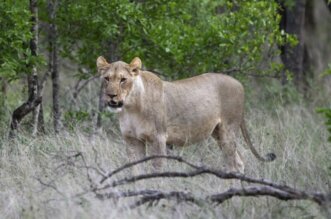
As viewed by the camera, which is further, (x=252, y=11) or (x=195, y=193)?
(x=252, y=11)

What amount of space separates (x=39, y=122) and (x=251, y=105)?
10.6ft

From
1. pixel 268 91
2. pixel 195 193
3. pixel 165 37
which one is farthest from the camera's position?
pixel 268 91

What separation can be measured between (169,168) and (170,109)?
774 mm

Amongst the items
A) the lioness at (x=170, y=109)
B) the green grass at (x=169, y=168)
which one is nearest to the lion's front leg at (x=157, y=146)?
the lioness at (x=170, y=109)

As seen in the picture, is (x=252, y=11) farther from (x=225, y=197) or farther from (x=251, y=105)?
(x=225, y=197)

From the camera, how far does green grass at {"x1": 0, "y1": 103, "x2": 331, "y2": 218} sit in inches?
231

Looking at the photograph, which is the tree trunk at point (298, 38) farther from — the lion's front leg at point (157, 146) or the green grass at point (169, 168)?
the lion's front leg at point (157, 146)

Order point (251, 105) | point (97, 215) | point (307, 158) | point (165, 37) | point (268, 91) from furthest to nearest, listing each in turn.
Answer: point (268, 91) < point (251, 105) < point (165, 37) < point (307, 158) < point (97, 215)

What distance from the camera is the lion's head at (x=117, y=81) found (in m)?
7.45

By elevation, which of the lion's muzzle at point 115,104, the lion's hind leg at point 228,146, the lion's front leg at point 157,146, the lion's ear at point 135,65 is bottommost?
the lion's hind leg at point 228,146

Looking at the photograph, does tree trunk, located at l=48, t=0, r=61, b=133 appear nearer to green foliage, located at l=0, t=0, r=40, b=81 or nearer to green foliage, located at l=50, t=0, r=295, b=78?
green foliage, located at l=50, t=0, r=295, b=78

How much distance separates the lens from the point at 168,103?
8.19 meters

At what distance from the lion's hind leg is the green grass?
8 centimetres

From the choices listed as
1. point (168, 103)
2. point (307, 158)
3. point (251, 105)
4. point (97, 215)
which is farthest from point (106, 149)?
point (251, 105)
